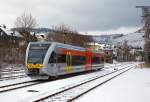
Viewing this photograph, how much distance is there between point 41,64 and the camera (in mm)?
26953

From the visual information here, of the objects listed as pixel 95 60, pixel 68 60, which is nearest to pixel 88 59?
pixel 95 60

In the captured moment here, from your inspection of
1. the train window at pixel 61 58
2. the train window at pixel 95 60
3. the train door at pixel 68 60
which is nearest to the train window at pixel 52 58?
the train window at pixel 61 58

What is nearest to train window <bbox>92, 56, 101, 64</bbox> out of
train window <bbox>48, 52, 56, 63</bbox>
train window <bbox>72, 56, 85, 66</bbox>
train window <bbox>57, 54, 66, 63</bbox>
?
train window <bbox>72, 56, 85, 66</bbox>

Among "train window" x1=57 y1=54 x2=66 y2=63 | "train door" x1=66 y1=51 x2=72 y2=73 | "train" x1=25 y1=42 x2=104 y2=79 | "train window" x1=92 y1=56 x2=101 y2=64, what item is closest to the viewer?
"train" x1=25 y1=42 x2=104 y2=79

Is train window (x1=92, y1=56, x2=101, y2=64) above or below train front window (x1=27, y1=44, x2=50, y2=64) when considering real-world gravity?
below

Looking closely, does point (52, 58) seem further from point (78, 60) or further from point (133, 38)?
point (133, 38)

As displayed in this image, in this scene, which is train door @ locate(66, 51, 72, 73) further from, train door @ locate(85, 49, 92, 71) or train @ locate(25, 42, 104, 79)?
train door @ locate(85, 49, 92, 71)

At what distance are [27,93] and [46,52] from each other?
9.72 meters

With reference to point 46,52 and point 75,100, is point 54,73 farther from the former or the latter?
point 75,100

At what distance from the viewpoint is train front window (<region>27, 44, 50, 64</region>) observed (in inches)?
1076

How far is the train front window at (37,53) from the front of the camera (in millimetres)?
27336

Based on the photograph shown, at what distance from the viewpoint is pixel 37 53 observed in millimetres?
27781

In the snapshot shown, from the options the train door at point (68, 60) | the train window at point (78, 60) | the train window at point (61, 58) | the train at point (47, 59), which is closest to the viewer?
the train at point (47, 59)

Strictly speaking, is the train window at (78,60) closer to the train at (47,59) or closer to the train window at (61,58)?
the train at (47,59)
